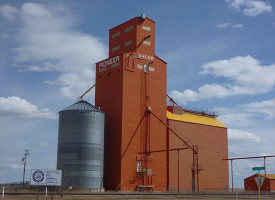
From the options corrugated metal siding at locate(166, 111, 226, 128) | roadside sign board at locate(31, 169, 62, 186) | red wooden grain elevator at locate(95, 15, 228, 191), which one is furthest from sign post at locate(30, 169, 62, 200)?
corrugated metal siding at locate(166, 111, 226, 128)

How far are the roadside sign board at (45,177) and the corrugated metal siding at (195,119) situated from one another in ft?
160

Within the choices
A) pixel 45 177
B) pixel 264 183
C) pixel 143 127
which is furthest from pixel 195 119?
pixel 45 177

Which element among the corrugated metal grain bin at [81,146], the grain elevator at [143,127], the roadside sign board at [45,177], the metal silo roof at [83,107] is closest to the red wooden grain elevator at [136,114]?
the grain elevator at [143,127]

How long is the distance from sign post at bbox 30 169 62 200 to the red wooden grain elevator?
3805 cm

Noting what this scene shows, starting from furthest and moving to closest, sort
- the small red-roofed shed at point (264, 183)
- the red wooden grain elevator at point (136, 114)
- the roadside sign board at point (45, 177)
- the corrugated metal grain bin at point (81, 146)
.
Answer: the small red-roofed shed at point (264, 183) → the red wooden grain elevator at point (136, 114) → the corrugated metal grain bin at point (81, 146) → the roadside sign board at point (45, 177)

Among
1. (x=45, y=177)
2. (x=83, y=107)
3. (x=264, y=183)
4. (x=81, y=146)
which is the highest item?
(x=83, y=107)

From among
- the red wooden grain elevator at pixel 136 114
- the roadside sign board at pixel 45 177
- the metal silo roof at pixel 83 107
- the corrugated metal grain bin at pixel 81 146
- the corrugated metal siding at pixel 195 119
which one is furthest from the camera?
the corrugated metal siding at pixel 195 119

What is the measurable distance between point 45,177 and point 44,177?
0.25 ft

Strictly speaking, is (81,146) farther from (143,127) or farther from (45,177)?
(45,177)

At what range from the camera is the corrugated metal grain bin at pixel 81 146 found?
64.7 m

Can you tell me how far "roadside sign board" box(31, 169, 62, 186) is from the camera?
96.6ft

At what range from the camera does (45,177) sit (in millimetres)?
29688

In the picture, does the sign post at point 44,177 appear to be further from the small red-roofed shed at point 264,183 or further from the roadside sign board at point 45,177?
the small red-roofed shed at point 264,183

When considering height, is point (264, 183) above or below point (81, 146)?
below
